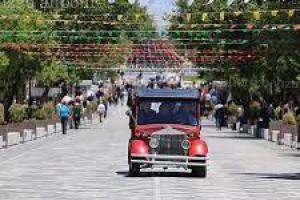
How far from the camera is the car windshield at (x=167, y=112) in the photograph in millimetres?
30109

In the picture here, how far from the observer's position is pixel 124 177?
96.3ft

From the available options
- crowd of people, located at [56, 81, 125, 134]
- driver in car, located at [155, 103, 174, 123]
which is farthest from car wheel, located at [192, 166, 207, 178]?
crowd of people, located at [56, 81, 125, 134]

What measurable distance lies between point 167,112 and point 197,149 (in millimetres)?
1591

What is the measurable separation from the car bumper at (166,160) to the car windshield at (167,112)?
51.9 inches

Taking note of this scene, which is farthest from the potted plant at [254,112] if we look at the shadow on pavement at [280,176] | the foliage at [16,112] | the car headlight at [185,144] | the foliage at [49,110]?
the car headlight at [185,144]

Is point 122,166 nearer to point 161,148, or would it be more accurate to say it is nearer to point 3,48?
point 161,148

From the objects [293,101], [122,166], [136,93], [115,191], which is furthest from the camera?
[293,101]

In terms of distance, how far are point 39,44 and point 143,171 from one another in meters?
36.8

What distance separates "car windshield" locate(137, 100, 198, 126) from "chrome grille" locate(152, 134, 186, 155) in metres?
0.62

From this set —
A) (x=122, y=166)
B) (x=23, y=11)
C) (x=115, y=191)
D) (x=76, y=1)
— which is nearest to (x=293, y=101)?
(x=76, y=1)

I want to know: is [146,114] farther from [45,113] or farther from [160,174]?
[45,113]

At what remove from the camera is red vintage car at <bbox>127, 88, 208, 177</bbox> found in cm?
2914

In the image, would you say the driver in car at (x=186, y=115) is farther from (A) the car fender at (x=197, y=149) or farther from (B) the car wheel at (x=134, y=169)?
(B) the car wheel at (x=134, y=169)

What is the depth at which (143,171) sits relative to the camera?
105ft
